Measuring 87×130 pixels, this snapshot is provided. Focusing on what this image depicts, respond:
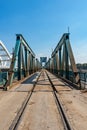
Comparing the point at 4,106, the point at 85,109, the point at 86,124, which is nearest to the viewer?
the point at 86,124

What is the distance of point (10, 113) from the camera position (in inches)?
328

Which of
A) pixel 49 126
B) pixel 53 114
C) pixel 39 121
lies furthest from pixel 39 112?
pixel 49 126

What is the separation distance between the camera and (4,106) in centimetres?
978

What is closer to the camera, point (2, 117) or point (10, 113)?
point (2, 117)

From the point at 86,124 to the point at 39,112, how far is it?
2174 mm

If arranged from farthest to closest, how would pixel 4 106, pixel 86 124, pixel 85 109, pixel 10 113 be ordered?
pixel 4 106, pixel 85 109, pixel 10 113, pixel 86 124

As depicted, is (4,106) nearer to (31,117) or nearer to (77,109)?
(31,117)

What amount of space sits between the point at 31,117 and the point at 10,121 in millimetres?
797

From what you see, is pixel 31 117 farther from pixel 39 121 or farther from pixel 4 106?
pixel 4 106

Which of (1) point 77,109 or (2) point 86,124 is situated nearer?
(2) point 86,124

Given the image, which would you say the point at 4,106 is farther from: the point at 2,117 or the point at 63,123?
the point at 63,123

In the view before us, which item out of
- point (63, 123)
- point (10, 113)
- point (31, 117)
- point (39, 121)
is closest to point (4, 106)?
point (10, 113)

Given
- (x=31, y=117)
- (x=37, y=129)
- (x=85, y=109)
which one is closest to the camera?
(x=37, y=129)

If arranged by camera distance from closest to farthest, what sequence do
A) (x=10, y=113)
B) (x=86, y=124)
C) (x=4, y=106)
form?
(x=86, y=124) < (x=10, y=113) < (x=4, y=106)
